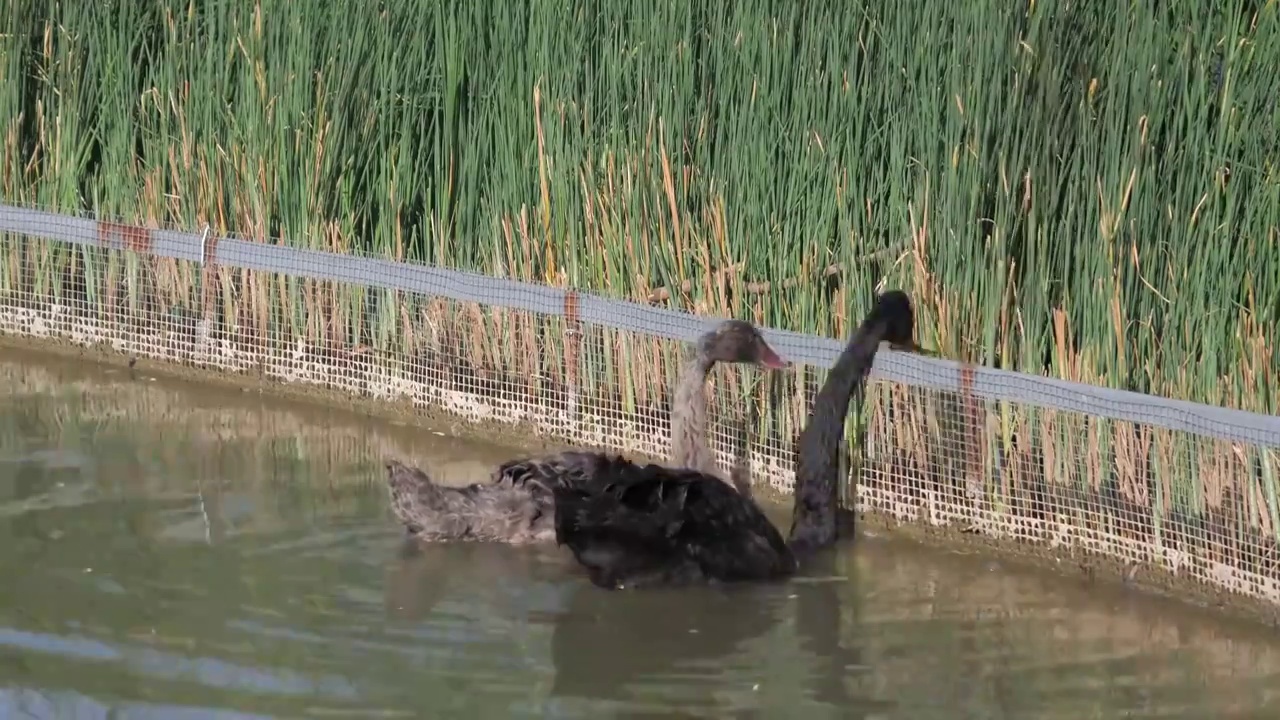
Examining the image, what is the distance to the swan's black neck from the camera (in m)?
6.73

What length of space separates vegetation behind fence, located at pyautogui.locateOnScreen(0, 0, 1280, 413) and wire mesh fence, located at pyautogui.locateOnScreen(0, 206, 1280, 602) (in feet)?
0.68

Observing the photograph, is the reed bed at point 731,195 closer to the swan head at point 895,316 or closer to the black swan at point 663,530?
the swan head at point 895,316

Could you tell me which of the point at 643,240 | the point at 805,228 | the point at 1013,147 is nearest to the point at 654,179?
the point at 643,240

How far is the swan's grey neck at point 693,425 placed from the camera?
6.86 metres

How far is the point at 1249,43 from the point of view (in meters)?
6.25

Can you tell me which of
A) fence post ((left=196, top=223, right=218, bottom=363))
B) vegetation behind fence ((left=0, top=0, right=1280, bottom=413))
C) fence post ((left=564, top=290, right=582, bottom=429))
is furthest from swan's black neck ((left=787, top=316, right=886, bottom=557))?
fence post ((left=196, top=223, right=218, bottom=363))

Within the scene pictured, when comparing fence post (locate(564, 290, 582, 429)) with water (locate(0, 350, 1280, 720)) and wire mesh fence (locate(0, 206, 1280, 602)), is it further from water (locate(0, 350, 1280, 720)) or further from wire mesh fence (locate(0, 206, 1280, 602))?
water (locate(0, 350, 1280, 720))

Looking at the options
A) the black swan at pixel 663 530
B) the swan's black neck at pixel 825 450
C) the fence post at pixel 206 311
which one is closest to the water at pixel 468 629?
the black swan at pixel 663 530

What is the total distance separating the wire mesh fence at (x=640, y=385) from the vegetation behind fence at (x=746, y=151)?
0.21 meters

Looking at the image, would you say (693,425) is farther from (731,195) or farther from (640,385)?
(731,195)

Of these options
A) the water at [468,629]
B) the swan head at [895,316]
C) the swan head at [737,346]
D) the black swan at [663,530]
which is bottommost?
the water at [468,629]

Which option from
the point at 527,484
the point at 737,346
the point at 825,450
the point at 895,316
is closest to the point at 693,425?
the point at 737,346

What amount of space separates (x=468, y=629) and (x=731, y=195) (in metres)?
2.21

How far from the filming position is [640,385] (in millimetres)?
7691
